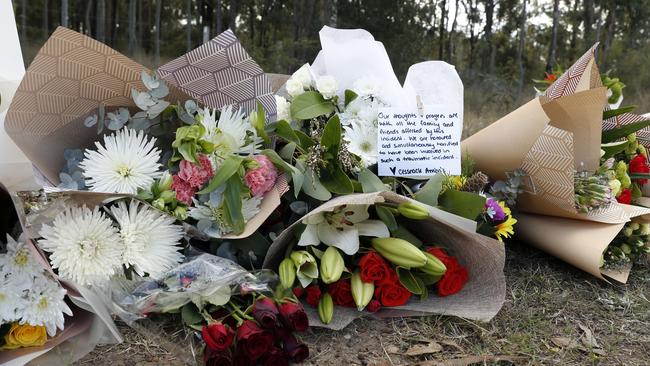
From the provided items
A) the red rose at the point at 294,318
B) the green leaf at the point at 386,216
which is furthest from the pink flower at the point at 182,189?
the green leaf at the point at 386,216

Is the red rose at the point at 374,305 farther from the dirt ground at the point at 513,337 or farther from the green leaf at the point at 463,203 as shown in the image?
the green leaf at the point at 463,203

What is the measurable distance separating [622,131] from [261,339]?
1.71 m

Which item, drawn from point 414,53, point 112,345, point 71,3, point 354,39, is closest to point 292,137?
point 354,39

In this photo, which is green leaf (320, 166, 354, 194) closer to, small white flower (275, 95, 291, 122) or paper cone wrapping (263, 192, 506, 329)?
paper cone wrapping (263, 192, 506, 329)

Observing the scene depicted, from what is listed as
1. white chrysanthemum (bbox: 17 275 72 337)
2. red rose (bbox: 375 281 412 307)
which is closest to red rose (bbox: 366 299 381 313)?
red rose (bbox: 375 281 412 307)

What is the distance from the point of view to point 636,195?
229 cm

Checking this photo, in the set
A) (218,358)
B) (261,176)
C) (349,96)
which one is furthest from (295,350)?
(349,96)

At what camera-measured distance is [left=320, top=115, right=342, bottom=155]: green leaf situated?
142 centimetres

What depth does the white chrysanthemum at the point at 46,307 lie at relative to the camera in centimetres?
109

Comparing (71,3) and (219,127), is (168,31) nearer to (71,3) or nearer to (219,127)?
(71,3)

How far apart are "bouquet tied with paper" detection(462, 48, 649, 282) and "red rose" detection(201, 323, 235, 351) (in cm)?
105

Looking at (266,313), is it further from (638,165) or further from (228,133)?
(638,165)

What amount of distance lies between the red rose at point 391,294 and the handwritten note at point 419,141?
0.38 metres

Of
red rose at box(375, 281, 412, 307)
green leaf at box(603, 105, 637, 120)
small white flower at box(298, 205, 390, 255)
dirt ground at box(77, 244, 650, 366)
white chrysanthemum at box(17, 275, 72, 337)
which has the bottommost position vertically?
dirt ground at box(77, 244, 650, 366)
